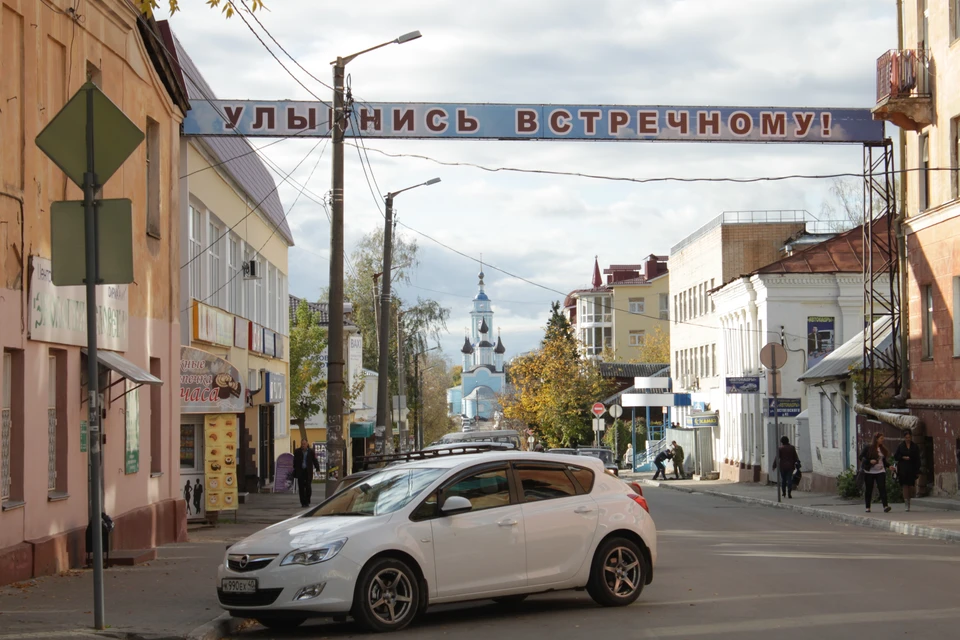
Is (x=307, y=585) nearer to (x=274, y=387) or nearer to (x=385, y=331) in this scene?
(x=385, y=331)

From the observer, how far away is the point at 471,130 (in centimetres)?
→ 2478

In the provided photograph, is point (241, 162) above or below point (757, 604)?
above

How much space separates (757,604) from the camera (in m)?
12.1

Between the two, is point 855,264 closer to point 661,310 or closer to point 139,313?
point 139,313

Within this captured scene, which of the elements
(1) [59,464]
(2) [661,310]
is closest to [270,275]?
(1) [59,464]

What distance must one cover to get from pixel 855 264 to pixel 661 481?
479 inches

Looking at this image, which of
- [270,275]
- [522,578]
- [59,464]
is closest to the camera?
[522,578]

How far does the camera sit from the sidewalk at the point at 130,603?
10172mm

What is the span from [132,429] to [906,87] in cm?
2026

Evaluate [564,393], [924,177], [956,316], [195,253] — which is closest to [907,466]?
[956,316]

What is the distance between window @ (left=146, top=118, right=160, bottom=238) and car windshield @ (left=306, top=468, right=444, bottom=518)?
8.60 meters

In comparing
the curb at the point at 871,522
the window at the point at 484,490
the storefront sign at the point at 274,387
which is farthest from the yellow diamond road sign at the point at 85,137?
the storefront sign at the point at 274,387

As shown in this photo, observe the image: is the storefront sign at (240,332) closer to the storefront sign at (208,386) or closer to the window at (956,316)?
Result: the storefront sign at (208,386)

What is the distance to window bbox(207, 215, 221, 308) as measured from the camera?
1161 inches
